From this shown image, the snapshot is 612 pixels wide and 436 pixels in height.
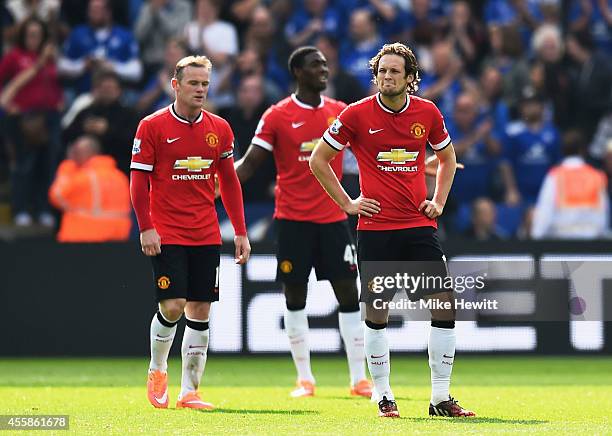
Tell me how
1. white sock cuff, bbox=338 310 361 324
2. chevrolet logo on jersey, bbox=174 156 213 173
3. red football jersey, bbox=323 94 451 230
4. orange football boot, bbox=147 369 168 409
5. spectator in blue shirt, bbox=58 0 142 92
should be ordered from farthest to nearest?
spectator in blue shirt, bbox=58 0 142 92, white sock cuff, bbox=338 310 361 324, orange football boot, bbox=147 369 168 409, chevrolet logo on jersey, bbox=174 156 213 173, red football jersey, bbox=323 94 451 230

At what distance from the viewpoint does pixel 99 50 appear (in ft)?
60.7

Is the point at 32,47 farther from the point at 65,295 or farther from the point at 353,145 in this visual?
the point at 353,145

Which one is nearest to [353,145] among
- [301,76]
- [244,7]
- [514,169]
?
[301,76]

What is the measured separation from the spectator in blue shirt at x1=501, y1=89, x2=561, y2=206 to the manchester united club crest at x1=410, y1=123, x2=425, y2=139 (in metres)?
8.29

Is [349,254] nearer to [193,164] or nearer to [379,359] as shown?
[193,164]

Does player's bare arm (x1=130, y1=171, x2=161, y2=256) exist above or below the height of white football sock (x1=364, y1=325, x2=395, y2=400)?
above

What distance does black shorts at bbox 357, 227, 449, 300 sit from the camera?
9.29 metres

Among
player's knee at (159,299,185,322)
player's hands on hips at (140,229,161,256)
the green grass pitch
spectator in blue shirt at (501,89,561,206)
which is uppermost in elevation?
spectator in blue shirt at (501,89,561,206)

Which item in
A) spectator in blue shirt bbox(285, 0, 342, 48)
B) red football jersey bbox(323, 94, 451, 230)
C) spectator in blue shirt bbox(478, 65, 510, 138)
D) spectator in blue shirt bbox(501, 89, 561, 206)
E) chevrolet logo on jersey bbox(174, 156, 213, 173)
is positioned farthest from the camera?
spectator in blue shirt bbox(285, 0, 342, 48)

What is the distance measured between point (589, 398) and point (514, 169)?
7.03 meters

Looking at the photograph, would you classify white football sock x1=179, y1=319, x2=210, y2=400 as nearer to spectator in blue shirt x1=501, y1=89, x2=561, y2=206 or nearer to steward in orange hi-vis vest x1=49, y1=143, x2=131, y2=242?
steward in orange hi-vis vest x1=49, y1=143, x2=131, y2=242

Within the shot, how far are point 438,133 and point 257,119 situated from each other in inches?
301

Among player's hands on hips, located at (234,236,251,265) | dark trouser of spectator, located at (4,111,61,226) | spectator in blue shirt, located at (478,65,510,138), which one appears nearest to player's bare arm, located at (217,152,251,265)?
player's hands on hips, located at (234,236,251,265)

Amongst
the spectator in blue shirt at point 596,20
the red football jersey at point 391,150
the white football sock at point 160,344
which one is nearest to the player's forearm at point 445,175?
the red football jersey at point 391,150
